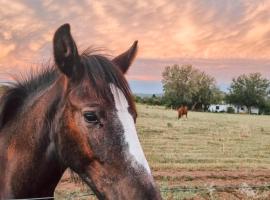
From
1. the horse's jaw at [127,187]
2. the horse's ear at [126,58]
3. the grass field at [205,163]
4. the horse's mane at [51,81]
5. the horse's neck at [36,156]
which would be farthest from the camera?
the grass field at [205,163]

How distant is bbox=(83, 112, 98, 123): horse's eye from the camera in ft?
7.85

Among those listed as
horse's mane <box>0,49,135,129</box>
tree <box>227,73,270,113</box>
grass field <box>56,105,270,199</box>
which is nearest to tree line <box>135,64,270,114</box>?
tree <box>227,73,270,113</box>

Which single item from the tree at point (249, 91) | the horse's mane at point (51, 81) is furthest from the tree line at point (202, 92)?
the horse's mane at point (51, 81)

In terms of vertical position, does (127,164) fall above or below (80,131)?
below

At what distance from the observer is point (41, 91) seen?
2.97 m

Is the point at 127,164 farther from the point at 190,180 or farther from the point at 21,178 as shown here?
the point at 190,180

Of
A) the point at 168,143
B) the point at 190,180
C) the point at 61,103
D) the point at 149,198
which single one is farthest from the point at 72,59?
the point at 168,143

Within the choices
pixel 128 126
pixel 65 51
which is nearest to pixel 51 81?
pixel 65 51

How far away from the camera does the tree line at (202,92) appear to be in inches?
2625

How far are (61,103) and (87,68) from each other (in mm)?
276

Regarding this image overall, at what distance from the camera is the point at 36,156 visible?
2.74m

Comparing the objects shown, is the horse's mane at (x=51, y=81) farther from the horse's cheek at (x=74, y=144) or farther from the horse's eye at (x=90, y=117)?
the horse's cheek at (x=74, y=144)

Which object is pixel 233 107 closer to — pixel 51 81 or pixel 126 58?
pixel 126 58

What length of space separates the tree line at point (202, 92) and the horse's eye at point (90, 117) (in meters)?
55.3
